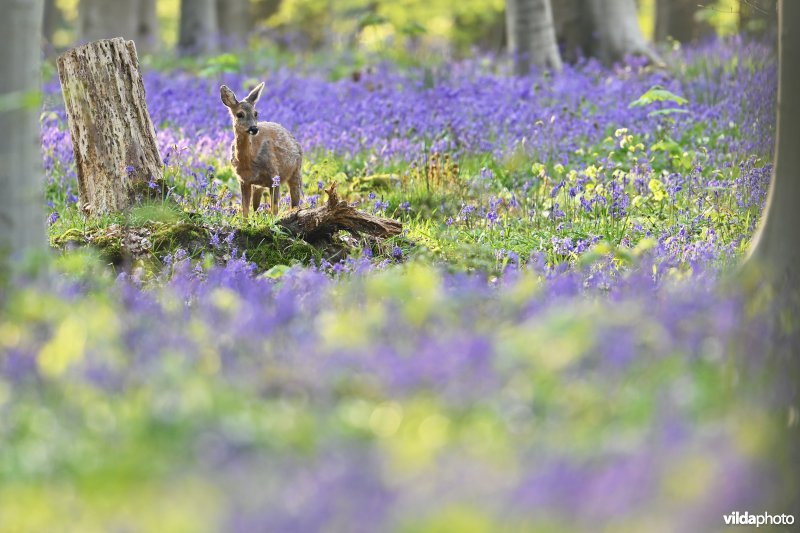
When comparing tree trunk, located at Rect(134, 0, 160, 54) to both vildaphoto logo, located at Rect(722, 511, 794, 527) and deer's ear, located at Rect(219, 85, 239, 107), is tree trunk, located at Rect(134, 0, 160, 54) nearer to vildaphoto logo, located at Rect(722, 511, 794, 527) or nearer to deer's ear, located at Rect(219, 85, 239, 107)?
deer's ear, located at Rect(219, 85, 239, 107)

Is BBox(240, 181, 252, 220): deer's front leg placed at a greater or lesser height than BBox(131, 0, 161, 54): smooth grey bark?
lesser


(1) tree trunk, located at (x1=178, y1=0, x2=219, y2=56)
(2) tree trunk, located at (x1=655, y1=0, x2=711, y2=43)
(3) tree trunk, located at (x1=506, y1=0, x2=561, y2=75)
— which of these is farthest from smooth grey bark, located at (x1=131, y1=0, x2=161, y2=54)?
(2) tree trunk, located at (x1=655, y1=0, x2=711, y2=43)

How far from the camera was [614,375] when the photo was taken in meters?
3.17

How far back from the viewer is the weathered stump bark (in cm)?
654

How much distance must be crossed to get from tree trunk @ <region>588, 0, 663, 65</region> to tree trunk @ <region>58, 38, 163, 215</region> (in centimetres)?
922

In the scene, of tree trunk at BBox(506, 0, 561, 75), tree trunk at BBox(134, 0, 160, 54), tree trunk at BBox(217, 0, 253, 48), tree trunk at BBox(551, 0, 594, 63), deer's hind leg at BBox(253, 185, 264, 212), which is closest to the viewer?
deer's hind leg at BBox(253, 185, 264, 212)

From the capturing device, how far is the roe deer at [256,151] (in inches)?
259

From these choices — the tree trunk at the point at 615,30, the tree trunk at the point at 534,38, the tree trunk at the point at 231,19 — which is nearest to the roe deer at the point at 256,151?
the tree trunk at the point at 534,38

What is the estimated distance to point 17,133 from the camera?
432 cm

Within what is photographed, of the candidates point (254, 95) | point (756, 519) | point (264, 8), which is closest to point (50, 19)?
point (264, 8)

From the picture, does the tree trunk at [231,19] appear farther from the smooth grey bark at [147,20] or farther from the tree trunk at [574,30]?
the tree trunk at [574,30]

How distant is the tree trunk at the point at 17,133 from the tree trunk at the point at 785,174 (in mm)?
2960

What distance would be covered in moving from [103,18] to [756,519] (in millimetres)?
16757

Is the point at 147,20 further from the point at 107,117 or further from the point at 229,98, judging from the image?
the point at 229,98
